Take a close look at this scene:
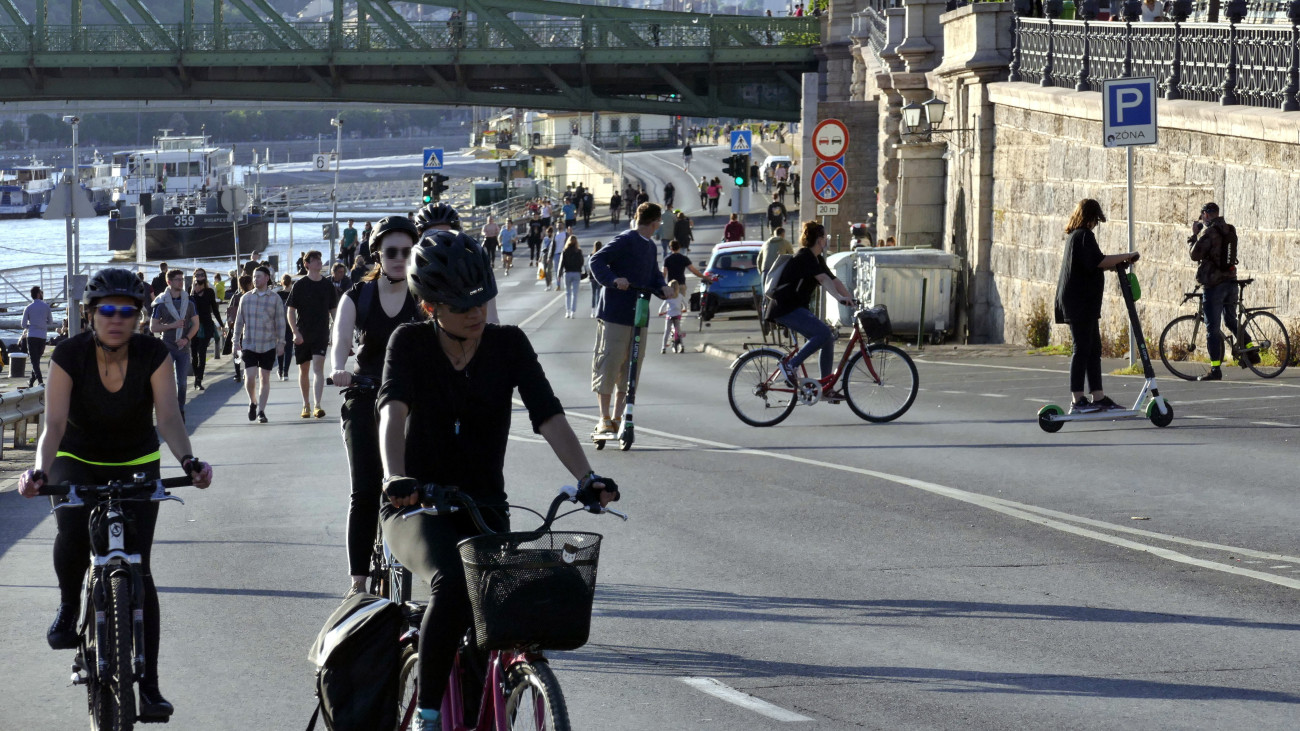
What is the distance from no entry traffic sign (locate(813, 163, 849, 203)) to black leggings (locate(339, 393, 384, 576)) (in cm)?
1773

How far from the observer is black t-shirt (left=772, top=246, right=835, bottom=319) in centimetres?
1435

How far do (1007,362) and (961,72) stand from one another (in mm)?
6213

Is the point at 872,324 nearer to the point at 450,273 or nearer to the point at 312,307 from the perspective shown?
the point at 312,307

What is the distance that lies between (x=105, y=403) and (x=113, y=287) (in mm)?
387

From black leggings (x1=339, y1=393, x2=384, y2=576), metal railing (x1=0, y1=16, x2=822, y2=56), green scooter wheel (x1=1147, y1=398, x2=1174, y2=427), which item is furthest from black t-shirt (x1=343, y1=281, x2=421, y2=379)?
metal railing (x1=0, y1=16, x2=822, y2=56)

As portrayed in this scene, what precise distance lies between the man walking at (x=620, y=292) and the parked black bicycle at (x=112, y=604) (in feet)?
25.2

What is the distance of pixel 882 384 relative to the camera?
14.7m

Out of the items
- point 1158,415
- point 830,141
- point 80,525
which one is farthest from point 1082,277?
point 830,141

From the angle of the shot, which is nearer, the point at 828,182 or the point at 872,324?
the point at 872,324

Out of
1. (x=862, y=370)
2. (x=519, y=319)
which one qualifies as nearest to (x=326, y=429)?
(x=862, y=370)

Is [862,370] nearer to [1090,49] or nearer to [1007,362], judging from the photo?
[1007,362]

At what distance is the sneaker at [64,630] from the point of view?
5.63 m

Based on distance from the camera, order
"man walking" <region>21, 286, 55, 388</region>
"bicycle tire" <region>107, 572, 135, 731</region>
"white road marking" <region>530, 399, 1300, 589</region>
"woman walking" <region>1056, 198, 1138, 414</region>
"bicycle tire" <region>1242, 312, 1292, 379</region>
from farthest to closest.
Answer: "man walking" <region>21, 286, 55, 388</region>, "bicycle tire" <region>1242, 312, 1292, 379</region>, "woman walking" <region>1056, 198, 1138, 414</region>, "white road marking" <region>530, 399, 1300, 589</region>, "bicycle tire" <region>107, 572, 135, 731</region>

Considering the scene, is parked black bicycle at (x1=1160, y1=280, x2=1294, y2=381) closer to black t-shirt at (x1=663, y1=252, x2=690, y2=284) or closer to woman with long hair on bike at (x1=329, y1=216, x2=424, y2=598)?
black t-shirt at (x1=663, y1=252, x2=690, y2=284)
